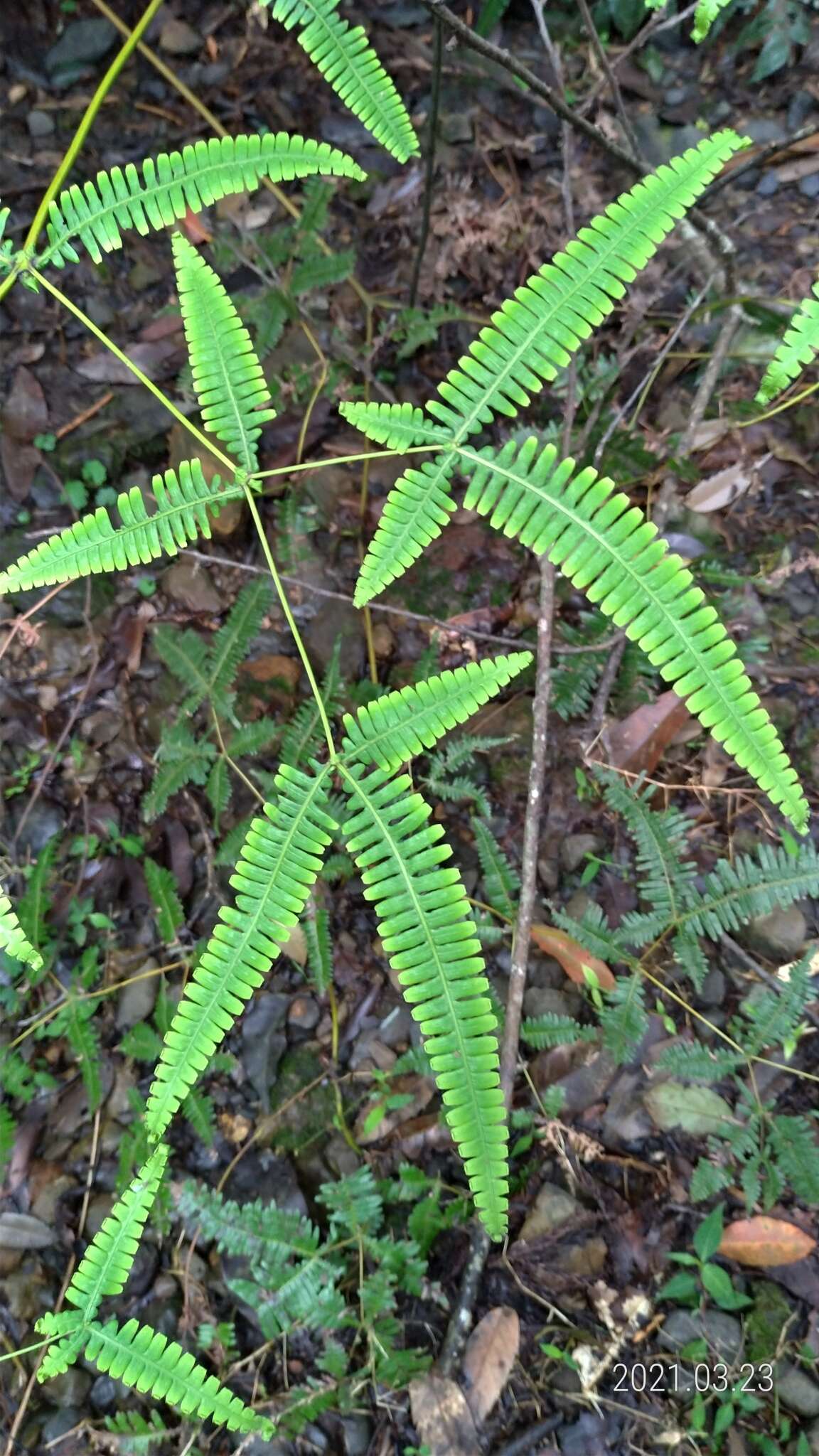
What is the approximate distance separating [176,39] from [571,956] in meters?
4.42

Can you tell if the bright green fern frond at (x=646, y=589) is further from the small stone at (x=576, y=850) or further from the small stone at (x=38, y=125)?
the small stone at (x=38, y=125)

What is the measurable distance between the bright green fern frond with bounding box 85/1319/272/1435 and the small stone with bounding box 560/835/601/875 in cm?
183

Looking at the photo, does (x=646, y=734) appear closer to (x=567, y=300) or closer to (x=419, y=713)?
(x=419, y=713)

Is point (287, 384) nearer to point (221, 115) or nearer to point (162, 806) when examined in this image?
point (221, 115)

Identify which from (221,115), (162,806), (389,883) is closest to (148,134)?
(221,115)

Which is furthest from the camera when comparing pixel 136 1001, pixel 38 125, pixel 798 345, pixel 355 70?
pixel 38 125

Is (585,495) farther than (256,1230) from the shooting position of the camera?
No

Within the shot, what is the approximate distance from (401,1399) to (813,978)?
1.85 m

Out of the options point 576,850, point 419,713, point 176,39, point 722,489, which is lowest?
point 576,850

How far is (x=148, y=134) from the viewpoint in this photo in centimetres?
398

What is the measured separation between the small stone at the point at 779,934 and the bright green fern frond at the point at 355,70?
2667 millimetres

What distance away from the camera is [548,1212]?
2764 millimetres

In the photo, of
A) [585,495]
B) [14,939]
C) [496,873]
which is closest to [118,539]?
[14,939]

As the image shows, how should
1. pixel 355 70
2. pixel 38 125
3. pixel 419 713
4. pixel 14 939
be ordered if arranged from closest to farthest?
pixel 14 939, pixel 419 713, pixel 355 70, pixel 38 125
